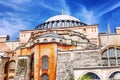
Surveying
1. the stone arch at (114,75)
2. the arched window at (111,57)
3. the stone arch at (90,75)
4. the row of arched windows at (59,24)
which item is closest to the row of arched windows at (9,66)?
the row of arched windows at (59,24)

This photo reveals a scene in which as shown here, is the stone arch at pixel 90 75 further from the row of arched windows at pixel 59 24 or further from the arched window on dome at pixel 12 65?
the row of arched windows at pixel 59 24

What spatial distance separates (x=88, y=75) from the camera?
113 feet

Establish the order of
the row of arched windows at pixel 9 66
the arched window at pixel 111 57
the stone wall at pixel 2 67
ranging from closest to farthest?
the arched window at pixel 111 57, the stone wall at pixel 2 67, the row of arched windows at pixel 9 66

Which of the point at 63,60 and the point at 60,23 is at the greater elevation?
the point at 60,23

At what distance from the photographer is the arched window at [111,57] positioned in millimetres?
38375

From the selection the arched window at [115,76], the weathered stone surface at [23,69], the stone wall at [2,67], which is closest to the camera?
the arched window at [115,76]

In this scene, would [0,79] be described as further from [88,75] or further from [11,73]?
[88,75]

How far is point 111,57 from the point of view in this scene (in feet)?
128

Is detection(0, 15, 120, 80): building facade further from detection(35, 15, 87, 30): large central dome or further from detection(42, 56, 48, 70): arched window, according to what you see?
detection(35, 15, 87, 30): large central dome

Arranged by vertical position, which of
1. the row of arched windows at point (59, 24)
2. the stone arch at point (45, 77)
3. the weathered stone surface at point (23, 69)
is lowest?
the stone arch at point (45, 77)

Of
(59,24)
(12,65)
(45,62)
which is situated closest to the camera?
(45,62)

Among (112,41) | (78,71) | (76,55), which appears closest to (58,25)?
(112,41)

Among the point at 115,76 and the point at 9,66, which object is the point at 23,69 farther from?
the point at 115,76

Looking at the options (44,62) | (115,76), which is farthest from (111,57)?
(44,62)
